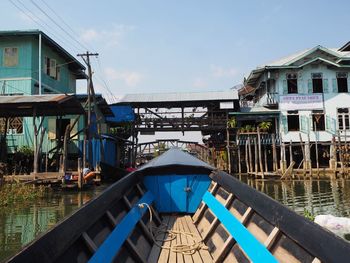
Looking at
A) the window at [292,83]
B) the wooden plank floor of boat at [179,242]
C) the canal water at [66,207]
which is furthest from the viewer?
the window at [292,83]

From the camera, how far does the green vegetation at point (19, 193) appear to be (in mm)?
11607

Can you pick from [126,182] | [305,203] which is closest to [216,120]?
[305,203]

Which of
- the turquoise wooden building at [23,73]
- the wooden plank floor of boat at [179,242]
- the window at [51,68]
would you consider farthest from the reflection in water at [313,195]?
the window at [51,68]

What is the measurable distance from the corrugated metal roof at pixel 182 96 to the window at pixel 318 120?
6397mm

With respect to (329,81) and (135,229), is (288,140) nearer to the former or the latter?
(329,81)

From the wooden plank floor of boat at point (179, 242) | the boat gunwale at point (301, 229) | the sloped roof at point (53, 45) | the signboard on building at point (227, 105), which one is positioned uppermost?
the sloped roof at point (53, 45)

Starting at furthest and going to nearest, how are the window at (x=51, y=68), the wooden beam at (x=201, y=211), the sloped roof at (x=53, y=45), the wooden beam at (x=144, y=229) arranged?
the window at (x=51, y=68) < the sloped roof at (x=53, y=45) < the wooden beam at (x=201, y=211) < the wooden beam at (x=144, y=229)

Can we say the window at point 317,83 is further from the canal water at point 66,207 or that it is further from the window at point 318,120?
the canal water at point 66,207

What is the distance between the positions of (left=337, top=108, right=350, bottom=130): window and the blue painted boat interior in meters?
24.5

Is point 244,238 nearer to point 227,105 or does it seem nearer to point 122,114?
point 122,114

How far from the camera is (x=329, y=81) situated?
2692 centimetres

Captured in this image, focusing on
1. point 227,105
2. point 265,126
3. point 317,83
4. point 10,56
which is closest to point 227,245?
point 10,56

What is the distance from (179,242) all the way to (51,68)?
2012 centimetres

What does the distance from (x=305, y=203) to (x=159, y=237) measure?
10394 mm
